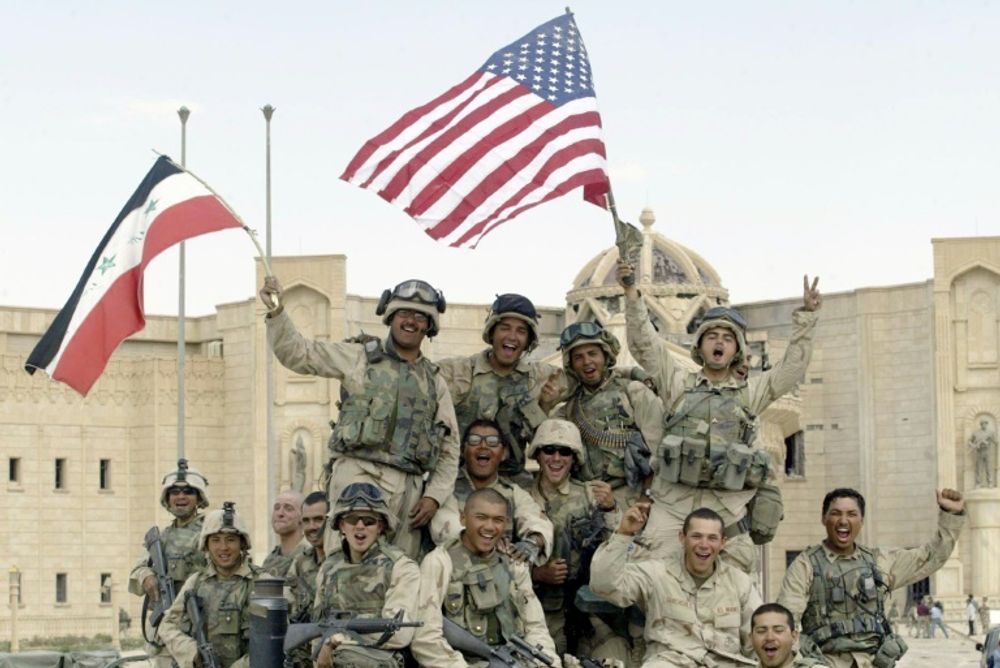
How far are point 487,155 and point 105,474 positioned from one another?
52.5 m

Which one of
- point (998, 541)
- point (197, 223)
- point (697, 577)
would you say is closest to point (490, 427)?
point (697, 577)

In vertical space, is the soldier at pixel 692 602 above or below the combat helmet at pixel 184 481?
below

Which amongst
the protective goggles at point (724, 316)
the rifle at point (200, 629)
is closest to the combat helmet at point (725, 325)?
the protective goggles at point (724, 316)

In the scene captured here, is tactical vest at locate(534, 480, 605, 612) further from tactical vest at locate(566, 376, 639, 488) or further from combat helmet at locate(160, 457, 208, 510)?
combat helmet at locate(160, 457, 208, 510)

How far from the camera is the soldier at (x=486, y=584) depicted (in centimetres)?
1084

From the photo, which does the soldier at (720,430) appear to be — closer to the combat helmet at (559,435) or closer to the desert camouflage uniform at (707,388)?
the desert camouflage uniform at (707,388)

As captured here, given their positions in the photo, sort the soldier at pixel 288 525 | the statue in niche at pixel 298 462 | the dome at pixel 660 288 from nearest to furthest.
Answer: the soldier at pixel 288 525, the dome at pixel 660 288, the statue in niche at pixel 298 462

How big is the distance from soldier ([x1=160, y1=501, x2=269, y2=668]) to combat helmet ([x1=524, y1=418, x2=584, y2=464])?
1712mm

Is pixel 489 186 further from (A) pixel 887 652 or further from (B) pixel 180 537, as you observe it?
(A) pixel 887 652

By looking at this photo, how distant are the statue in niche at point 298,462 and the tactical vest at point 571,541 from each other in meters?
50.7

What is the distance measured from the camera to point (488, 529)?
1092 cm

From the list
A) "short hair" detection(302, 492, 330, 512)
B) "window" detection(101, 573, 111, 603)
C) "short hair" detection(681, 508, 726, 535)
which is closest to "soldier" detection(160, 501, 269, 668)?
"short hair" detection(302, 492, 330, 512)

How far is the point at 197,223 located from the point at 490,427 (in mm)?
2656

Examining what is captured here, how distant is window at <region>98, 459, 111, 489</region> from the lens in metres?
64.1
